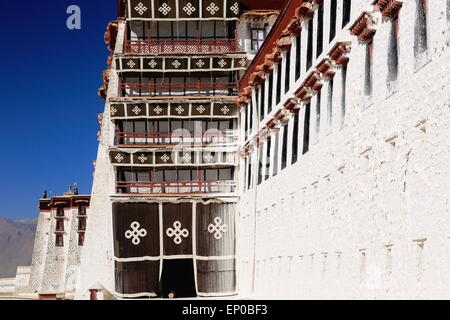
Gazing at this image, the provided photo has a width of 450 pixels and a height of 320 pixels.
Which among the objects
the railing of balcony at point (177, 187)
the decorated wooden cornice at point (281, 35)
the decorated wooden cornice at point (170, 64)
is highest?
the decorated wooden cornice at point (170, 64)

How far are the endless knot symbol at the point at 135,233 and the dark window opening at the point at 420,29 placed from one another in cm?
2243

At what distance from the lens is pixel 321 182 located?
20.7 m

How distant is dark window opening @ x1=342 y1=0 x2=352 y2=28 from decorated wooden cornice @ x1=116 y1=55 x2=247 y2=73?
17865 mm

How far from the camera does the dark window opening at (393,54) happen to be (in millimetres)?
15312

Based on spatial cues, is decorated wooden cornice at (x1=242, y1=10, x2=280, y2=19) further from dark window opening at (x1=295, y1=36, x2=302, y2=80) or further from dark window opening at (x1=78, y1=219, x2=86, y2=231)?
dark window opening at (x1=78, y1=219, x2=86, y2=231)

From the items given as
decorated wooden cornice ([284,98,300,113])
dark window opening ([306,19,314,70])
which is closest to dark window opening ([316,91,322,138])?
dark window opening ([306,19,314,70])

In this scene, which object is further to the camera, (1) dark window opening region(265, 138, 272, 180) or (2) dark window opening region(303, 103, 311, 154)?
(1) dark window opening region(265, 138, 272, 180)

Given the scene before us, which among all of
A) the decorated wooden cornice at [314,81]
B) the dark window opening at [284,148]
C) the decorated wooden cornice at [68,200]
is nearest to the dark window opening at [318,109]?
the decorated wooden cornice at [314,81]

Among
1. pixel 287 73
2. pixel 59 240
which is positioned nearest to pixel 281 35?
pixel 287 73

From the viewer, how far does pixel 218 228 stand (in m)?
34.8

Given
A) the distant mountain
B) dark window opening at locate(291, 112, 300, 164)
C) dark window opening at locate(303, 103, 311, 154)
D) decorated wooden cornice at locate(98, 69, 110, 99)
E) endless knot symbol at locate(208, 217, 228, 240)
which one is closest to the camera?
dark window opening at locate(303, 103, 311, 154)

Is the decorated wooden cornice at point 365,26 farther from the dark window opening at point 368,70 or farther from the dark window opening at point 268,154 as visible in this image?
the dark window opening at point 268,154

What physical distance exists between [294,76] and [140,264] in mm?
13942

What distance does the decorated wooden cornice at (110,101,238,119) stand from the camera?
3603 cm
